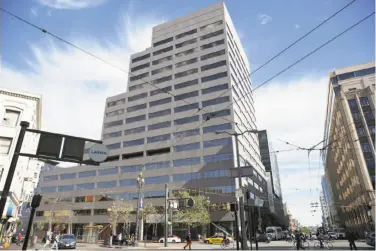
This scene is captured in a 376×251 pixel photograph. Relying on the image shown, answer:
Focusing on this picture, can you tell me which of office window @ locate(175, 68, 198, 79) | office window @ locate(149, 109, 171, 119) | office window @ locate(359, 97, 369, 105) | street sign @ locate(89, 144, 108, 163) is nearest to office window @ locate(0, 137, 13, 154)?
street sign @ locate(89, 144, 108, 163)

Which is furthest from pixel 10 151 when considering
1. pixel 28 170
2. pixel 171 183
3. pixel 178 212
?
pixel 171 183

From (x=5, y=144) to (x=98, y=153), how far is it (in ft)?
73.9

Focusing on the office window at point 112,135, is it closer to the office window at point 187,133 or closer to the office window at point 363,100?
the office window at point 187,133

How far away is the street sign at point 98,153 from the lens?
796cm

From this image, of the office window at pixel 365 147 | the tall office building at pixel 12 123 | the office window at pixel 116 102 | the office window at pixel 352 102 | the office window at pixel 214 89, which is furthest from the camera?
the office window at pixel 116 102

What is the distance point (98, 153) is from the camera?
26.5 feet

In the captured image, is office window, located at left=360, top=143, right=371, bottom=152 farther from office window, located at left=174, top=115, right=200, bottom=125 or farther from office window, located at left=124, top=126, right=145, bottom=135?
office window, located at left=124, top=126, right=145, bottom=135

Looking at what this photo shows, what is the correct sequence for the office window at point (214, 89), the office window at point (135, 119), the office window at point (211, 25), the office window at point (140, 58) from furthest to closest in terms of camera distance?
the office window at point (140, 58) < the office window at point (211, 25) < the office window at point (135, 119) < the office window at point (214, 89)

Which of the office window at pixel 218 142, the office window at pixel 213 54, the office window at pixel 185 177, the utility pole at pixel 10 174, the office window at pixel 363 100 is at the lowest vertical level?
the utility pole at pixel 10 174

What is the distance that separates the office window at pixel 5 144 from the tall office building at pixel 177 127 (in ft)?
119

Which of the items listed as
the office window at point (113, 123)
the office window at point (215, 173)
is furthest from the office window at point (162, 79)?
→ the office window at point (215, 173)

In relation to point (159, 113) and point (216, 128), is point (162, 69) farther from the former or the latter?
point (216, 128)

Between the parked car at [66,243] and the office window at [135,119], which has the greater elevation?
the office window at [135,119]

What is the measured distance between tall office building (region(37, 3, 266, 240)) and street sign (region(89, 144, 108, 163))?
146ft
